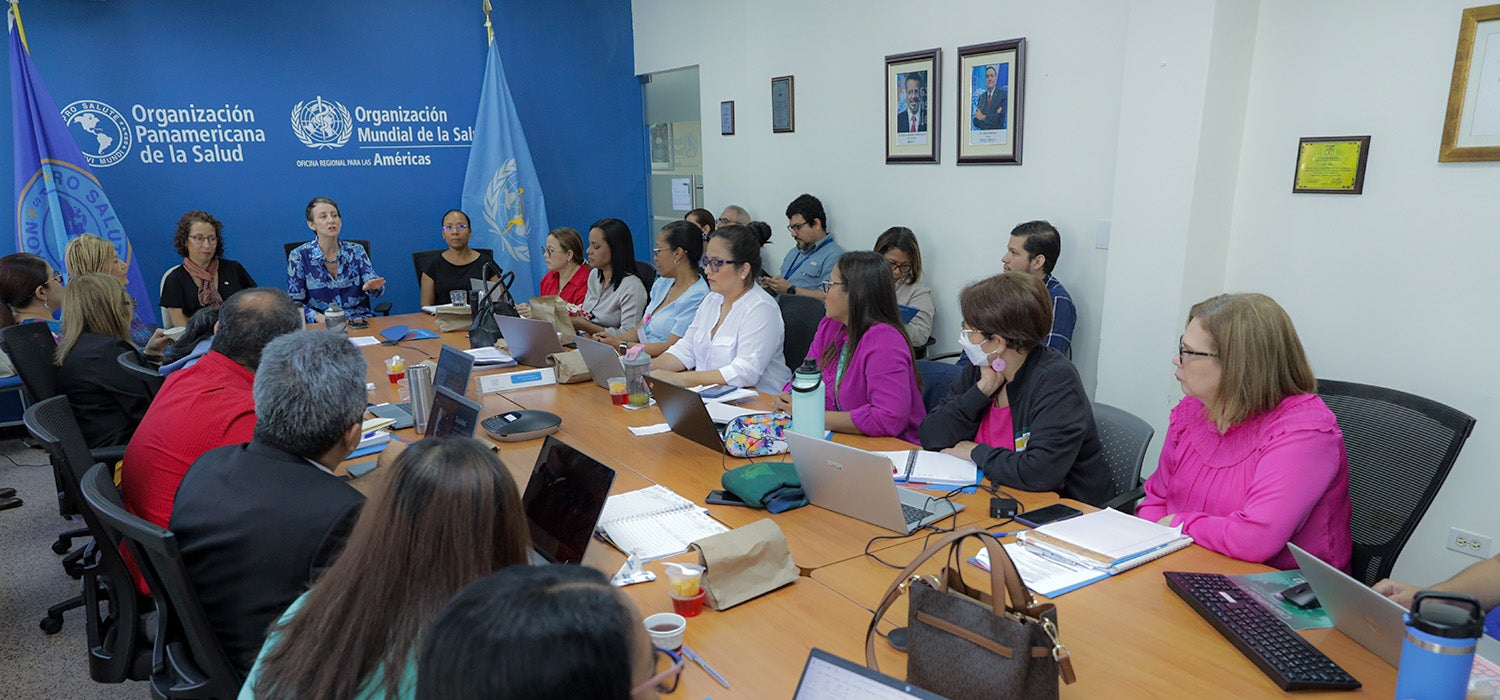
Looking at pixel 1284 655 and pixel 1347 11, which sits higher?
pixel 1347 11

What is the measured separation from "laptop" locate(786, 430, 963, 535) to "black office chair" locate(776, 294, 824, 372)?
182 cm

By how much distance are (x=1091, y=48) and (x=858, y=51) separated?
157cm

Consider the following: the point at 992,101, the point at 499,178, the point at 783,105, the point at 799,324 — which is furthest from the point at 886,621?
the point at 499,178

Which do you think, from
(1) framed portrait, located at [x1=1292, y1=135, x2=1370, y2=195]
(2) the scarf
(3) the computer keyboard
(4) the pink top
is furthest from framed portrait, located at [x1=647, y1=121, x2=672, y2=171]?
(3) the computer keyboard

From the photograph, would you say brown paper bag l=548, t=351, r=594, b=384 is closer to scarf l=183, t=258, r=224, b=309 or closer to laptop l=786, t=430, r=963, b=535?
laptop l=786, t=430, r=963, b=535

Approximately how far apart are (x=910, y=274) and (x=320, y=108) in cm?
435

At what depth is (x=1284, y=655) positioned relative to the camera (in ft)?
4.82

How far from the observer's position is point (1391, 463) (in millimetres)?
2209

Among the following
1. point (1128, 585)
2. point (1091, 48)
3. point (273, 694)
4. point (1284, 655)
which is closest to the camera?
point (273, 694)

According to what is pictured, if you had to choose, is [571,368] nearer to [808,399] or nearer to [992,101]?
[808,399]

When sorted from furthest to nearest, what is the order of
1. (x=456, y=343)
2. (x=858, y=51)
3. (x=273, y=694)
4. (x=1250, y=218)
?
(x=858, y=51) < (x=456, y=343) < (x=1250, y=218) < (x=273, y=694)

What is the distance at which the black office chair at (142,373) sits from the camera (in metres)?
3.22

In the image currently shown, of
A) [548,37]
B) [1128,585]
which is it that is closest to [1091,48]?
[1128,585]

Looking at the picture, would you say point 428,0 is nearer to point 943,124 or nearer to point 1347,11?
point 943,124
